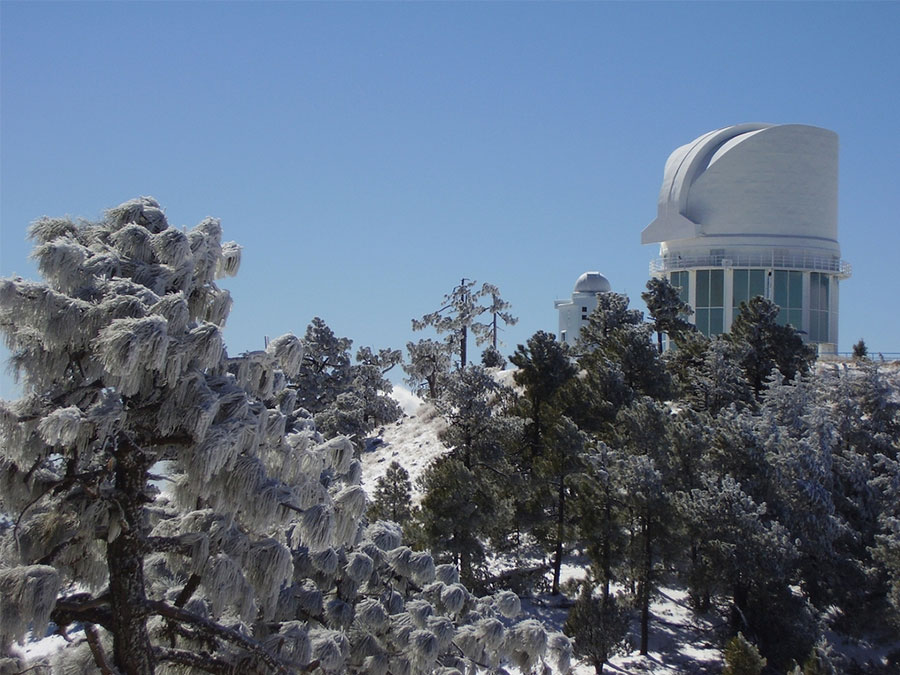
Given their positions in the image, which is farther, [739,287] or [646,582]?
[739,287]

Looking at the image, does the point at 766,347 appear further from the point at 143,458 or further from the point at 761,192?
the point at 143,458

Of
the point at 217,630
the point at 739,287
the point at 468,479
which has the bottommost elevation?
the point at 217,630

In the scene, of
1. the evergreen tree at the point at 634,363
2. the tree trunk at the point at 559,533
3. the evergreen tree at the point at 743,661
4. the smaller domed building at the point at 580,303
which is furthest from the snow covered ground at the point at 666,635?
the smaller domed building at the point at 580,303

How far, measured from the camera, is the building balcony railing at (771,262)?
46.6m

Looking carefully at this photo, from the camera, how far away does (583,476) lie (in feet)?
71.4

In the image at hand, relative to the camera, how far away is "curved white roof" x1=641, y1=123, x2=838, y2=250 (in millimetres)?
47062

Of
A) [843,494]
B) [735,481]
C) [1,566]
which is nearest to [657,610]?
[735,481]

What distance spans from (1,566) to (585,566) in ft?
63.5

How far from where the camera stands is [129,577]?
6855 mm

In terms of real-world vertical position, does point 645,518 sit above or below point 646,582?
above

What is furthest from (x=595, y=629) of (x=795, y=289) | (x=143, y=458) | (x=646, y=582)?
(x=795, y=289)

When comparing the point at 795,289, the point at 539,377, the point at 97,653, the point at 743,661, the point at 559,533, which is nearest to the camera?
the point at 97,653

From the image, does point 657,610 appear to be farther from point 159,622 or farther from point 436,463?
point 159,622

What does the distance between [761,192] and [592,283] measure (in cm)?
1309
